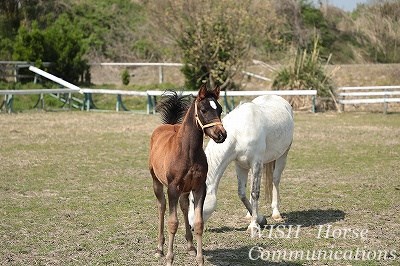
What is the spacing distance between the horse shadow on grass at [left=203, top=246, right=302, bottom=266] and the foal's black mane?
1.54 metres

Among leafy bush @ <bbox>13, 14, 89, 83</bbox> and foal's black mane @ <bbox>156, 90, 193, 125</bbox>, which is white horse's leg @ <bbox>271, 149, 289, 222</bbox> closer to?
foal's black mane @ <bbox>156, 90, 193, 125</bbox>

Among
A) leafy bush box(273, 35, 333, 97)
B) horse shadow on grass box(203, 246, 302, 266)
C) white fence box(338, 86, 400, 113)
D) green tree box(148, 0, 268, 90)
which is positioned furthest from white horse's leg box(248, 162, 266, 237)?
green tree box(148, 0, 268, 90)

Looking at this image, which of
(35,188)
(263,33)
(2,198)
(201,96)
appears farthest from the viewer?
(263,33)

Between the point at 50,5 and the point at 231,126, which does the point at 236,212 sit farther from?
the point at 50,5

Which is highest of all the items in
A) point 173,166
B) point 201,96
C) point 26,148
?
point 201,96

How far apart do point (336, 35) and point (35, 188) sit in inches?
1306

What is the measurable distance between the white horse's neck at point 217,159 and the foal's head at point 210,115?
5.47 feet

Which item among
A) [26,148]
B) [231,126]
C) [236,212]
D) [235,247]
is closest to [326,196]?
[236,212]

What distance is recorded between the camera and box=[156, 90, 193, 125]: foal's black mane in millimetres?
7398

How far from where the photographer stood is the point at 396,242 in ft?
23.4

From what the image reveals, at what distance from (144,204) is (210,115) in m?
3.60

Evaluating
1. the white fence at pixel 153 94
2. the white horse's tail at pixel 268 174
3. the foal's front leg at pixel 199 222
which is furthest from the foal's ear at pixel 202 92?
the white fence at pixel 153 94

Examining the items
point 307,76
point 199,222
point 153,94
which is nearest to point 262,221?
point 199,222

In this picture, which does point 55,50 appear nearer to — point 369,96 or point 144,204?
point 369,96
